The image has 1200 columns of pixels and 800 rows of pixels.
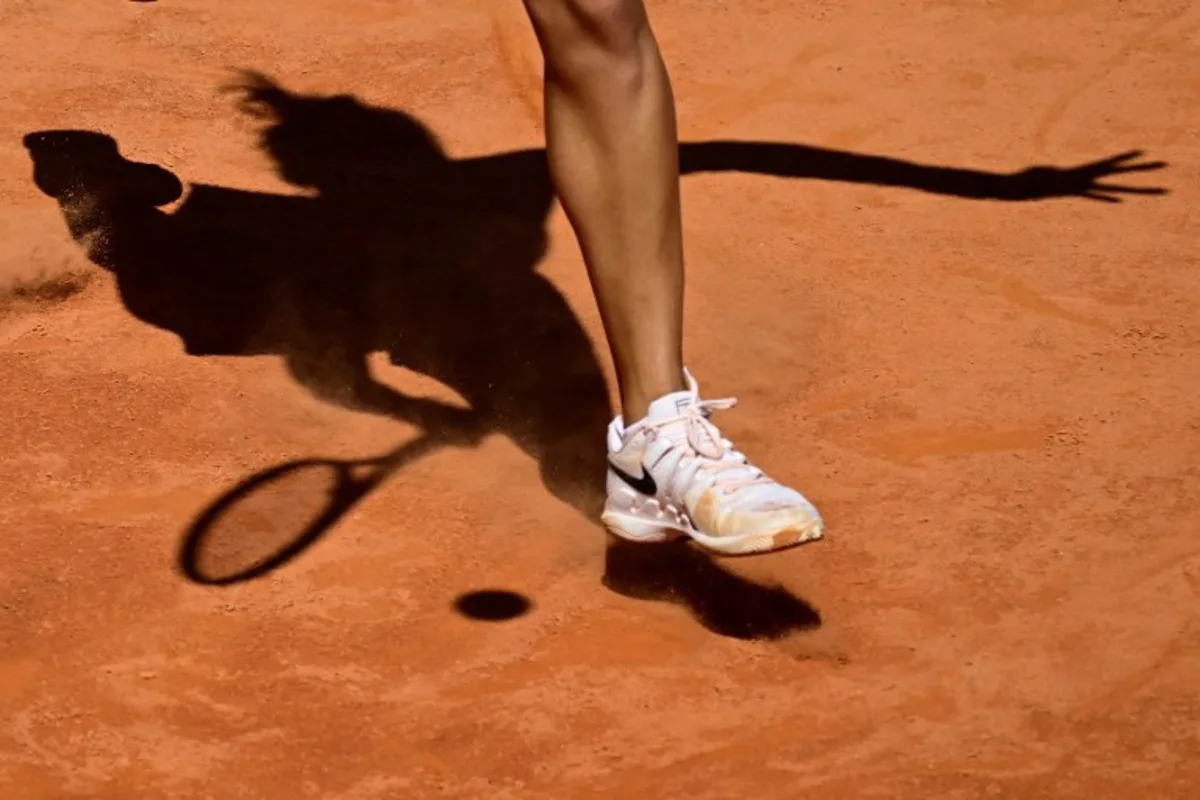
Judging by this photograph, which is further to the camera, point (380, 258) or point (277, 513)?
point (380, 258)

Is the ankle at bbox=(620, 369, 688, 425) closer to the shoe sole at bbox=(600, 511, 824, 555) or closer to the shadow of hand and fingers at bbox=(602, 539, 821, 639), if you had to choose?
the shoe sole at bbox=(600, 511, 824, 555)

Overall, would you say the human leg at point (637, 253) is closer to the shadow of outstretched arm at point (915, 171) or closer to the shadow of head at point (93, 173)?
the shadow of outstretched arm at point (915, 171)

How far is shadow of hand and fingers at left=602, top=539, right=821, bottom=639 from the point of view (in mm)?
3074

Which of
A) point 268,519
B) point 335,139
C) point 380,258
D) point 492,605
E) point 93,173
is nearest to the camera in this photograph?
point 492,605

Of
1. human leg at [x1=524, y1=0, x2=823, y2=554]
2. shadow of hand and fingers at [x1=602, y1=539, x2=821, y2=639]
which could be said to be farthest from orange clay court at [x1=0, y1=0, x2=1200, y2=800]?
human leg at [x1=524, y1=0, x2=823, y2=554]

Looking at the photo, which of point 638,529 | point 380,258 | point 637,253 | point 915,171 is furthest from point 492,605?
point 915,171

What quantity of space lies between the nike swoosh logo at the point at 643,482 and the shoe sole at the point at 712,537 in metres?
0.04

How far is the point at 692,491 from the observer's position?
2941 mm

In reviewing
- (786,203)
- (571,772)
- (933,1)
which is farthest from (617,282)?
(933,1)

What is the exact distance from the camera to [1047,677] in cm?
290

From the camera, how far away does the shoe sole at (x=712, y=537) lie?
2799 millimetres

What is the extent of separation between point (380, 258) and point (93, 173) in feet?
2.84

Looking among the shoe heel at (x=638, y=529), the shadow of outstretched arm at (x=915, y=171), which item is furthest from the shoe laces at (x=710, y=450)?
the shadow of outstretched arm at (x=915, y=171)

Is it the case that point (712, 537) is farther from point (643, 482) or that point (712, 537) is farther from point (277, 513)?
point (277, 513)
